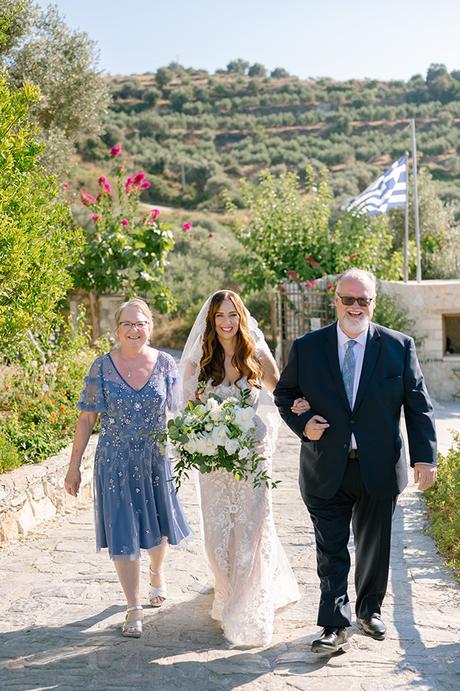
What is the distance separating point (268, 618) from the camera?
495 cm

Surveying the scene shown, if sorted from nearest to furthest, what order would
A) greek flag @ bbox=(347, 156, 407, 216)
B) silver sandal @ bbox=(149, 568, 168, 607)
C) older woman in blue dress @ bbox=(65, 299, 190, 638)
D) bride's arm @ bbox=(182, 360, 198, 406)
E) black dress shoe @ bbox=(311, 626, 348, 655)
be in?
black dress shoe @ bbox=(311, 626, 348, 655)
older woman in blue dress @ bbox=(65, 299, 190, 638)
bride's arm @ bbox=(182, 360, 198, 406)
silver sandal @ bbox=(149, 568, 168, 607)
greek flag @ bbox=(347, 156, 407, 216)

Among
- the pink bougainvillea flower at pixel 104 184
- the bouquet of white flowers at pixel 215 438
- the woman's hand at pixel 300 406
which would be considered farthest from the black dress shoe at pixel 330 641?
the pink bougainvillea flower at pixel 104 184

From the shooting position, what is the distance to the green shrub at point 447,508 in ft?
21.1

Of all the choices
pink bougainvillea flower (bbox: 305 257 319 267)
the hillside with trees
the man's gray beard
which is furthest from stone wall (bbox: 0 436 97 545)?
the hillside with trees

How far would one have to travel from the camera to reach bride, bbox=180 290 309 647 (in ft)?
16.7

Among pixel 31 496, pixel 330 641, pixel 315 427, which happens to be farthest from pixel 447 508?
pixel 31 496

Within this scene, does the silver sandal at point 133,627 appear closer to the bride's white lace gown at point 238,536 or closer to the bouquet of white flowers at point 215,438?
the bride's white lace gown at point 238,536

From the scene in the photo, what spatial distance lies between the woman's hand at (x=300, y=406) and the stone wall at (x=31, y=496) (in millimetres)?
3052

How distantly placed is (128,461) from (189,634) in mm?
1039

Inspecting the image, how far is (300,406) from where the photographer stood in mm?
4789

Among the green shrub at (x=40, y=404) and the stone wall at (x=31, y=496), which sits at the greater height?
the green shrub at (x=40, y=404)

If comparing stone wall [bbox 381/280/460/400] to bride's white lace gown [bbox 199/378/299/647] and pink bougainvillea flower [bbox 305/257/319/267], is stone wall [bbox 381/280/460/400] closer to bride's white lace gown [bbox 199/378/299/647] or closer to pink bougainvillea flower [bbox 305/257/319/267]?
pink bougainvillea flower [bbox 305/257/319/267]

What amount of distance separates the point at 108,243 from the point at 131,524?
9.93 metres

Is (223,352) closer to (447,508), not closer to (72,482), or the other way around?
(72,482)
